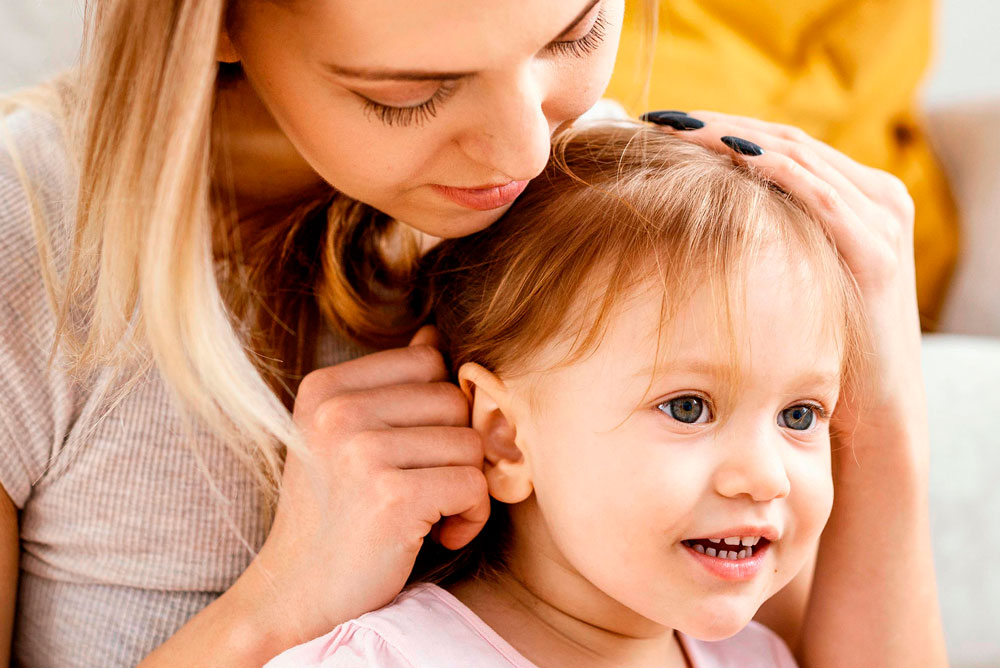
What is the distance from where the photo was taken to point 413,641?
0.77 metres

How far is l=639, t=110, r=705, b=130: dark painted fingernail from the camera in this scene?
0.88 m

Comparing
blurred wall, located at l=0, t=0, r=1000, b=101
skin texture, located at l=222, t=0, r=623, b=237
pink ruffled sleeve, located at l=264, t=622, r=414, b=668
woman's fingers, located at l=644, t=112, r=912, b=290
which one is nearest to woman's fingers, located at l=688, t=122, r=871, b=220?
woman's fingers, located at l=644, t=112, r=912, b=290

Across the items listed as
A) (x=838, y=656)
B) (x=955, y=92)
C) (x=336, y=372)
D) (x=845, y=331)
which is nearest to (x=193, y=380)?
(x=336, y=372)

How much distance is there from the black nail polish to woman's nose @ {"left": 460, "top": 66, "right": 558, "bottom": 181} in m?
0.19

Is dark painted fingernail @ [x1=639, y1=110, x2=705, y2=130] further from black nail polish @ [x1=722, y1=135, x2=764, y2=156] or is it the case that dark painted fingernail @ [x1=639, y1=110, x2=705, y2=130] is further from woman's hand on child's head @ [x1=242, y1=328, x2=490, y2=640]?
woman's hand on child's head @ [x1=242, y1=328, x2=490, y2=640]

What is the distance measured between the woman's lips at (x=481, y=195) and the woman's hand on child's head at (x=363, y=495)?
0.17 meters

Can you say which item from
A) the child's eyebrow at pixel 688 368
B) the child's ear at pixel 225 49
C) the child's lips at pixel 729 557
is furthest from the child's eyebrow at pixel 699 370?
the child's ear at pixel 225 49

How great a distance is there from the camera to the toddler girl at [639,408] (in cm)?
73

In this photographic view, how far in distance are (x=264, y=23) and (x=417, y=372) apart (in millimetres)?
319

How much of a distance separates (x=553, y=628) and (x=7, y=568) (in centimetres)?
48

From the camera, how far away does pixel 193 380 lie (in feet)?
2.41

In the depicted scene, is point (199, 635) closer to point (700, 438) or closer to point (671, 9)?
point (700, 438)

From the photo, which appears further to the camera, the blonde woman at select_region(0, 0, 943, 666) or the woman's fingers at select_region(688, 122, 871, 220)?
the woman's fingers at select_region(688, 122, 871, 220)

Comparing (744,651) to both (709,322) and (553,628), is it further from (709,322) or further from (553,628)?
(709,322)
